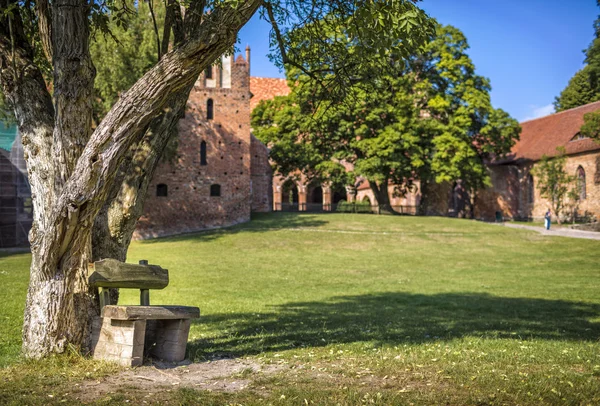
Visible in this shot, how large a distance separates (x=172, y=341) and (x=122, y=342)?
2.12 feet

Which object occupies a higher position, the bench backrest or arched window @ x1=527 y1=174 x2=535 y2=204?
arched window @ x1=527 y1=174 x2=535 y2=204

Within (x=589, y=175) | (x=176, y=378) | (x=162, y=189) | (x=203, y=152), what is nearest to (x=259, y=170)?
(x=203, y=152)

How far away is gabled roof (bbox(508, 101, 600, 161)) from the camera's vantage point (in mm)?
46219

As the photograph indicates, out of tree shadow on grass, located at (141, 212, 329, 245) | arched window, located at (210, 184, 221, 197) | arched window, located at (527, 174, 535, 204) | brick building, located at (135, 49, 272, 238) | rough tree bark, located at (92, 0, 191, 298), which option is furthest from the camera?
arched window, located at (527, 174, 535, 204)

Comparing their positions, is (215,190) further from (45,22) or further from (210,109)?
(45,22)

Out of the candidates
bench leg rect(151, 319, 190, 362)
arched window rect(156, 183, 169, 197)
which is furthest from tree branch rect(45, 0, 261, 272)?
arched window rect(156, 183, 169, 197)

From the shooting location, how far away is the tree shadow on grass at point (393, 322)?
879 centimetres

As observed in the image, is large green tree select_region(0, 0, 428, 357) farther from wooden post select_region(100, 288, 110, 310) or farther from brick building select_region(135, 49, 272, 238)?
brick building select_region(135, 49, 272, 238)

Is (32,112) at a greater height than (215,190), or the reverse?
(32,112)

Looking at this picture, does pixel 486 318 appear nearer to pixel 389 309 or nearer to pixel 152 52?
pixel 389 309

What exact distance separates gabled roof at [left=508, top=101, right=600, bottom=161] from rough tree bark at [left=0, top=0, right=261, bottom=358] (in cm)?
4361

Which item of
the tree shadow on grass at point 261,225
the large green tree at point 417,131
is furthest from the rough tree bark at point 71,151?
the large green tree at point 417,131

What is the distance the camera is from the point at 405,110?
4222 cm

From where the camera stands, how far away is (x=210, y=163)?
38219mm
